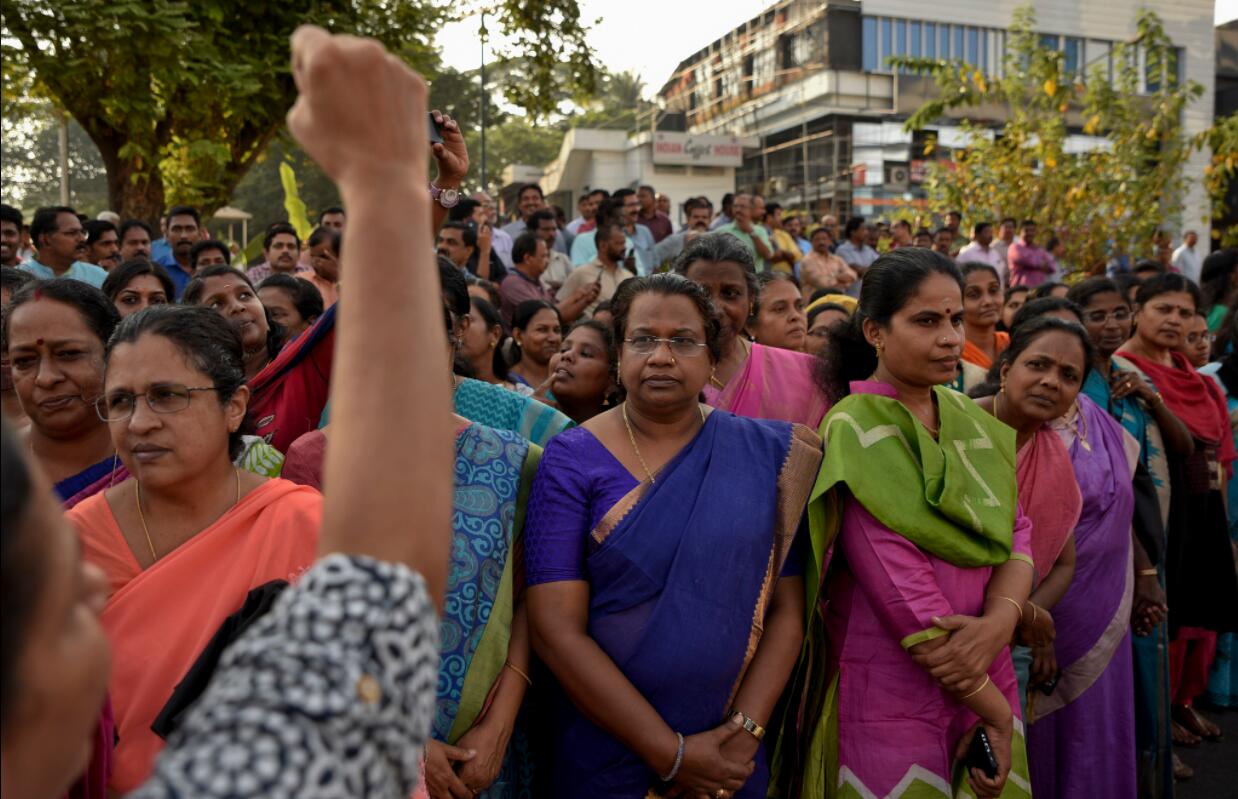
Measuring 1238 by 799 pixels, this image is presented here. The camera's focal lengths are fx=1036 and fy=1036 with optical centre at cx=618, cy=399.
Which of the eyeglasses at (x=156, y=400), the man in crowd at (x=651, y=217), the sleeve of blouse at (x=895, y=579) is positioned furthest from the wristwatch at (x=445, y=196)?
the man in crowd at (x=651, y=217)

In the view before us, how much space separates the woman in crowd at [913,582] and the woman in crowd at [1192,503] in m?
2.01

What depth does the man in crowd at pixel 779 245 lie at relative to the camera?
400 inches

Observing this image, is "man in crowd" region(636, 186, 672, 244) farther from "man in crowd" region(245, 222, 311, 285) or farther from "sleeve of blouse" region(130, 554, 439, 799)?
"sleeve of blouse" region(130, 554, 439, 799)

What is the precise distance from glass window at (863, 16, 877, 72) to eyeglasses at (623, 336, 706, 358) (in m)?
35.6

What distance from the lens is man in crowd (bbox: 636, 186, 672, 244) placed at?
A: 11.0 meters

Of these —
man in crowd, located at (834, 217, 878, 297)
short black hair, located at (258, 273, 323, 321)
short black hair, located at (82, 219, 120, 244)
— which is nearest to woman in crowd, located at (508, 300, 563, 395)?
short black hair, located at (258, 273, 323, 321)

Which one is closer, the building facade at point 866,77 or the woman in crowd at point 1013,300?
Result: the woman in crowd at point 1013,300

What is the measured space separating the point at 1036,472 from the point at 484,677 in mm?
2034

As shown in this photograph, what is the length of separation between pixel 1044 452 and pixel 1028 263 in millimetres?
9594

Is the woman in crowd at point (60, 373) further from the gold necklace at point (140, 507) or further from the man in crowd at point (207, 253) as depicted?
the man in crowd at point (207, 253)

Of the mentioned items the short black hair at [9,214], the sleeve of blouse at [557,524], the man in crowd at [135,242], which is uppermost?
the short black hair at [9,214]

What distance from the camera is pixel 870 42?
3575cm

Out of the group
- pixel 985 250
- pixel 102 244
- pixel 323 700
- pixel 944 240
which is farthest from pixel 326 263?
pixel 944 240

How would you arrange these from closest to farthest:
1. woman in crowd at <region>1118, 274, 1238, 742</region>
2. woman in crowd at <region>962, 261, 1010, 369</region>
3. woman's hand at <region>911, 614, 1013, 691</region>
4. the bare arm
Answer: the bare arm → woman's hand at <region>911, 614, 1013, 691</region> → woman in crowd at <region>1118, 274, 1238, 742</region> → woman in crowd at <region>962, 261, 1010, 369</region>
